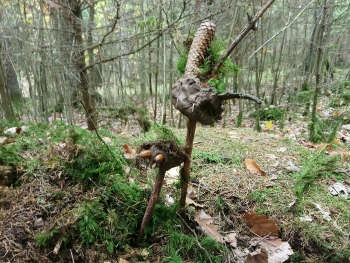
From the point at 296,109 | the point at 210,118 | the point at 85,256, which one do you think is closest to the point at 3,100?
the point at 85,256

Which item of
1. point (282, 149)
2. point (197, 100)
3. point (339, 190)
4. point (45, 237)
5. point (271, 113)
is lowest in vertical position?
point (271, 113)

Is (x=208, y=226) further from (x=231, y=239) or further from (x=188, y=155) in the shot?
(x=188, y=155)

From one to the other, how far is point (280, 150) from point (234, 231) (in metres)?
1.44

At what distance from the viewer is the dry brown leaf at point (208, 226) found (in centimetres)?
142

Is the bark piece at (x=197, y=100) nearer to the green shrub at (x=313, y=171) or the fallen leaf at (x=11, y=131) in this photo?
the green shrub at (x=313, y=171)

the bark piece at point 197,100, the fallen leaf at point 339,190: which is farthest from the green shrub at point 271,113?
the bark piece at point 197,100

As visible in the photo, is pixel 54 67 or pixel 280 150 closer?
pixel 280 150

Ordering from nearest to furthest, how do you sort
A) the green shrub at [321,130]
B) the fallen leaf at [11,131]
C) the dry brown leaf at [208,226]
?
1. the dry brown leaf at [208,226]
2. the fallen leaf at [11,131]
3. the green shrub at [321,130]

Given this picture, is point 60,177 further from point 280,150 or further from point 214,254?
point 280,150

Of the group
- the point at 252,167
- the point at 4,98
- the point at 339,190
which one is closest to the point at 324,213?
the point at 339,190

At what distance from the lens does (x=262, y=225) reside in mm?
1584

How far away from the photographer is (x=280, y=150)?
2656 millimetres

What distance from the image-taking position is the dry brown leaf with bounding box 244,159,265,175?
7.07ft

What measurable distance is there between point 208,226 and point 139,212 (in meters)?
0.47
